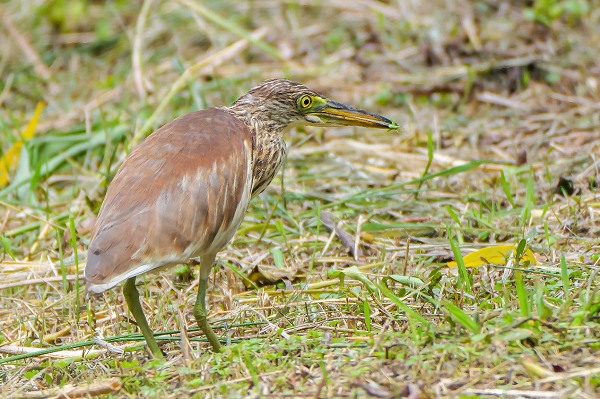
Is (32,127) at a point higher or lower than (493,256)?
higher

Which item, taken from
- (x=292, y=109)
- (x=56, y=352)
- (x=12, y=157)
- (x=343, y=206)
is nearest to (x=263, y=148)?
(x=292, y=109)

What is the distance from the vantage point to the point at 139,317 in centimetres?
312

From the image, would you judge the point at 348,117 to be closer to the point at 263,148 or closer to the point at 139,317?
the point at 263,148

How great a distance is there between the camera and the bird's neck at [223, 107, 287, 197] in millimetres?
3676

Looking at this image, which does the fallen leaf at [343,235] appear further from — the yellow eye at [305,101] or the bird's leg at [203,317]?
the bird's leg at [203,317]

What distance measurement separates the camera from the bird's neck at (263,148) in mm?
3676

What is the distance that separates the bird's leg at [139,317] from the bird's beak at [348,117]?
1346mm

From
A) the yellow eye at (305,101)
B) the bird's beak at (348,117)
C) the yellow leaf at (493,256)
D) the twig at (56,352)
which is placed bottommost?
the twig at (56,352)

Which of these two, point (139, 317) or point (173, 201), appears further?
point (139, 317)

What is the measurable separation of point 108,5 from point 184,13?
1049 mm

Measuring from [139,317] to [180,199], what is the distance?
20.4 inches

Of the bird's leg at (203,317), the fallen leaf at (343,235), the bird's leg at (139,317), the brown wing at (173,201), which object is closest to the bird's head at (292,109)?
the brown wing at (173,201)

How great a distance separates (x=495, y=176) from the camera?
5020 millimetres

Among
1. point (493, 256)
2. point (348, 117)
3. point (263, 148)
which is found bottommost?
point (493, 256)
